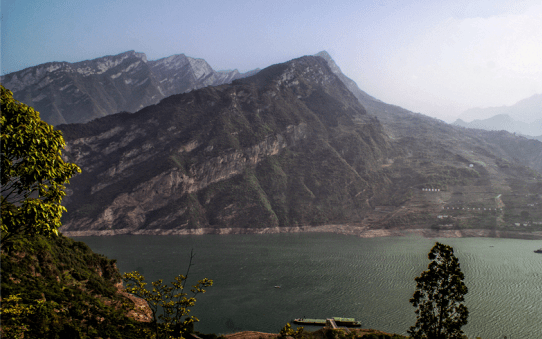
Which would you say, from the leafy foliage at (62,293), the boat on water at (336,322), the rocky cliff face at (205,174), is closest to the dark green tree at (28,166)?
the leafy foliage at (62,293)

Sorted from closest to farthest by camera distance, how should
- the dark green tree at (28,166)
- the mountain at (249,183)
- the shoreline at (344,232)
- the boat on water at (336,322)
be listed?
the dark green tree at (28,166) → the boat on water at (336,322) → the shoreline at (344,232) → the mountain at (249,183)

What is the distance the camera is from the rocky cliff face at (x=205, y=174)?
5497 inches

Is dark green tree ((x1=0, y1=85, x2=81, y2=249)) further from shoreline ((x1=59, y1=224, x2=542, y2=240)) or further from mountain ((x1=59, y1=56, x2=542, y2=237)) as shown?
mountain ((x1=59, y1=56, x2=542, y2=237))

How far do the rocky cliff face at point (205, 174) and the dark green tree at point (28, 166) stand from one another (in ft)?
429

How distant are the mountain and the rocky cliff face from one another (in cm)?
57

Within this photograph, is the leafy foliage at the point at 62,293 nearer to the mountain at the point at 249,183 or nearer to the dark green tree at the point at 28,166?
the dark green tree at the point at 28,166

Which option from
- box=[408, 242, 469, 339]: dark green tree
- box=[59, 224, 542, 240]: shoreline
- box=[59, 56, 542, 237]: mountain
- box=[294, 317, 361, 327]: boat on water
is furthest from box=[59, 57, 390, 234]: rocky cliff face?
box=[408, 242, 469, 339]: dark green tree

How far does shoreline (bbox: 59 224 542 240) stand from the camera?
120994mm

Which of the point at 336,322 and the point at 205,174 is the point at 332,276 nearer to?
the point at 336,322

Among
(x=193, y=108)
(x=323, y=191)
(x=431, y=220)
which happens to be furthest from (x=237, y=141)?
(x=431, y=220)

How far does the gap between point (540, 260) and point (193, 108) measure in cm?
17829

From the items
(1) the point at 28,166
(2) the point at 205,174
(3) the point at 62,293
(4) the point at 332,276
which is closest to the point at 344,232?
(4) the point at 332,276

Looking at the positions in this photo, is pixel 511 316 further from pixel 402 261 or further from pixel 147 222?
pixel 147 222

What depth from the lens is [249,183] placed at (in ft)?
531
